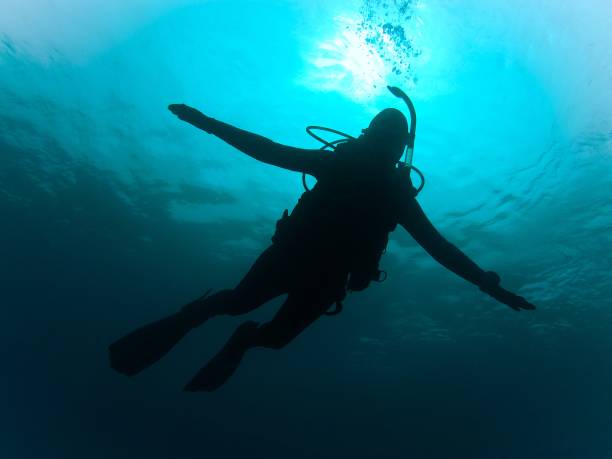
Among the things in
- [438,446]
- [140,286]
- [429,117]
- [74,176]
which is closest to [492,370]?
[438,446]

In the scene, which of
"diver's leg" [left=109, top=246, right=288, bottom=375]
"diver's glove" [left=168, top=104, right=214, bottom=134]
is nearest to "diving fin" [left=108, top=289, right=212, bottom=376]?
"diver's leg" [left=109, top=246, right=288, bottom=375]

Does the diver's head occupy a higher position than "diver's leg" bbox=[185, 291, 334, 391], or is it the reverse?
the diver's head

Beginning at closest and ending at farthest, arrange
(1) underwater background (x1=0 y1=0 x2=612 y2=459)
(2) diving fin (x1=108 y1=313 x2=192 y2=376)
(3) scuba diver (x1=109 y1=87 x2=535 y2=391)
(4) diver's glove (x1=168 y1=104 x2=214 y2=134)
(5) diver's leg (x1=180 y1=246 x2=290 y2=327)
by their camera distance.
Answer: (2) diving fin (x1=108 y1=313 x2=192 y2=376) → (4) diver's glove (x1=168 y1=104 x2=214 y2=134) → (3) scuba diver (x1=109 y1=87 x2=535 y2=391) → (5) diver's leg (x1=180 y1=246 x2=290 y2=327) → (1) underwater background (x1=0 y1=0 x2=612 y2=459)

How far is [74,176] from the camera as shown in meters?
17.2

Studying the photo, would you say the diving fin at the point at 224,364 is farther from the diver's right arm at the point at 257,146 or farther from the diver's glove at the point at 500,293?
the diver's glove at the point at 500,293

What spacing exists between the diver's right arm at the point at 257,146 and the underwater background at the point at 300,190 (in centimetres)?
589

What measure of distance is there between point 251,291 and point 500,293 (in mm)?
2421

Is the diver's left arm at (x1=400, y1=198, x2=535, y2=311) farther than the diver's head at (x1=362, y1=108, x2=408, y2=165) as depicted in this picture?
No

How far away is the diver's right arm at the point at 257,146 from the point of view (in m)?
3.44

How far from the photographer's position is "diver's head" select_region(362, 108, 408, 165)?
3.77m

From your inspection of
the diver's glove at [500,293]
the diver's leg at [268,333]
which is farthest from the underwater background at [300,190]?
the diver's leg at [268,333]

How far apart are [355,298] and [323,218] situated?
54.5ft

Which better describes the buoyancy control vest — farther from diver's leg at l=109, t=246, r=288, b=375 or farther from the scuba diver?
diver's leg at l=109, t=246, r=288, b=375

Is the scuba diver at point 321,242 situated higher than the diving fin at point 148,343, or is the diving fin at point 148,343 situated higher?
the scuba diver at point 321,242
